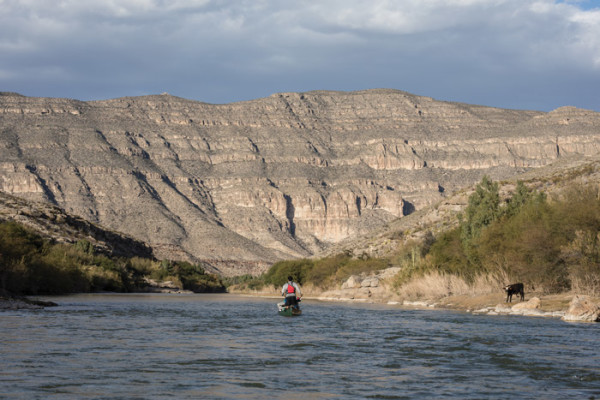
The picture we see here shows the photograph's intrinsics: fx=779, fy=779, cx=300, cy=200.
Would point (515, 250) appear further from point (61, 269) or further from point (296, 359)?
point (61, 269)

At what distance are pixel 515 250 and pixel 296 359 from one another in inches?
962

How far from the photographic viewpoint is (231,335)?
1209 inches

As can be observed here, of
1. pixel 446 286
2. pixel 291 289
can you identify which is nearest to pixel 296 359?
pixel 291 289

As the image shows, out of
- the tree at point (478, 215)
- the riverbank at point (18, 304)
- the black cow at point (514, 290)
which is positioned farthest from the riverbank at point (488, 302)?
the riverbank at point (18, 304)

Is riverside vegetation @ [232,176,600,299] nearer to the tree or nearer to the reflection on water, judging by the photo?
the tree

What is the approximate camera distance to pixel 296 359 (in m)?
23.2

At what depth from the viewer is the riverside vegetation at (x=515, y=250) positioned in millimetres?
40000

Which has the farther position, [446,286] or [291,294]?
[446,286]

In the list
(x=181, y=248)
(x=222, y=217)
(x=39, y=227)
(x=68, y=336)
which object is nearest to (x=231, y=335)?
(x=68, y=336)

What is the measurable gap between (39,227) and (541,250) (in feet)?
204

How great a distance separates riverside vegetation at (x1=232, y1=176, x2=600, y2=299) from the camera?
40.0 meters

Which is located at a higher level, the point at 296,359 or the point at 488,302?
the point at 488,302

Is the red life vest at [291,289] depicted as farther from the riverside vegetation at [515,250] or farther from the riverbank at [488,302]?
the riverside vegetation at [515,250]

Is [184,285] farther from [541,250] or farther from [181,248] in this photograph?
[541,250]
